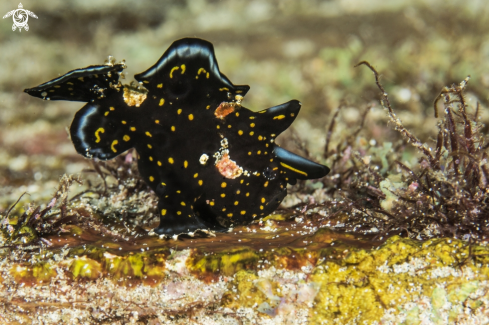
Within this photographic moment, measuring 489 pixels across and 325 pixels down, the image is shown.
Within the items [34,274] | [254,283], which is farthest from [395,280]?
[34,274]

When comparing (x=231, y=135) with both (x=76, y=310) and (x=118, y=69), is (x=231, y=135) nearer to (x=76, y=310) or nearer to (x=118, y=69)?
(x=118, y=69)

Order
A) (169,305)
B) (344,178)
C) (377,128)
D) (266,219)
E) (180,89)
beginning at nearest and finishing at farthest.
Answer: (169,305) < (180,89) < (266,219) < (344,178) < (377,128)

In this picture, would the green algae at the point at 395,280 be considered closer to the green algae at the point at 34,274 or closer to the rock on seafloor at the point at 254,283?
the rock on seafloor at the point at 254,283

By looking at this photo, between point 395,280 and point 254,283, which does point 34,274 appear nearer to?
point 254,283

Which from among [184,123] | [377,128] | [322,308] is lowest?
[322,308]

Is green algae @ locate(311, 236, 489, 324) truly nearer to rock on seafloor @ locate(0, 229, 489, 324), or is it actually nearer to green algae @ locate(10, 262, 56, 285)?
A: rock on seafloor @ locate(0, 229, 489, 324)

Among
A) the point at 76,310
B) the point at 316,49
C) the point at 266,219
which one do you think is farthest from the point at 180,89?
the point at 316,49

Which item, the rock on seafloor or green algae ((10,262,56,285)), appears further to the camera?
green algae ((10,262,56,285))

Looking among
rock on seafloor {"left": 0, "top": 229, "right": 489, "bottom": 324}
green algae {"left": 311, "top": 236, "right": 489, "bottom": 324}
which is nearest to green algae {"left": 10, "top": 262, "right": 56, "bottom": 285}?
rock on seafloor {"left": 0, "top": 229, "right": 489, "bottom": 324}
